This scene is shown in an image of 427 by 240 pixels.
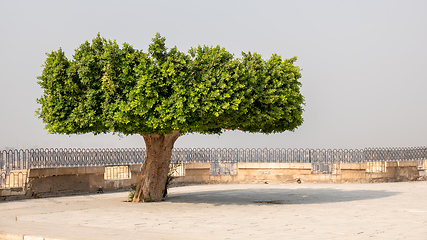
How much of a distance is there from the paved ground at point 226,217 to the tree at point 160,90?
262 cm

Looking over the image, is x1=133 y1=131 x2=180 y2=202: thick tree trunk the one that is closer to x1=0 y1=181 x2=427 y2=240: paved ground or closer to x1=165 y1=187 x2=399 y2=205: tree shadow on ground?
x1=0 y1=181 x2=427 y2=240: paved ground

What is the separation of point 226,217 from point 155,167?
4.98 meters

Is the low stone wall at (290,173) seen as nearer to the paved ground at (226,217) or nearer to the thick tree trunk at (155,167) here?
the paved ground at (226,217)

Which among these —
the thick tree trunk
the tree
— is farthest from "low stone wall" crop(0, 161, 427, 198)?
the tree

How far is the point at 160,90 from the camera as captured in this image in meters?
14.5

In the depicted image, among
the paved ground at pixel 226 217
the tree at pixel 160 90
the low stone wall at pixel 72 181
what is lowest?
the paved ground at pixel 226 217

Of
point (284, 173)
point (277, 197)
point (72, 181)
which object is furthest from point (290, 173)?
point (72, 181)

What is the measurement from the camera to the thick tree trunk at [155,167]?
17016mm

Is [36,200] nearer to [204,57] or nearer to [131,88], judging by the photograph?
[131,88]

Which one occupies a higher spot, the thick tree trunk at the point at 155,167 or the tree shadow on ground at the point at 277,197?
the thick tree trunk at the point at 155,167

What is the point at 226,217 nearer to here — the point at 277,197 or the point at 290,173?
the point at 277,197

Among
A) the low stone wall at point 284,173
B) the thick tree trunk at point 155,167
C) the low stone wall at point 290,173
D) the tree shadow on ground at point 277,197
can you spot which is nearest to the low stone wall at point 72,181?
the low stone wall at point 284,173

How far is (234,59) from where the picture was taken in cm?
1498

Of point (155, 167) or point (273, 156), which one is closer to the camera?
point (155, 167)
